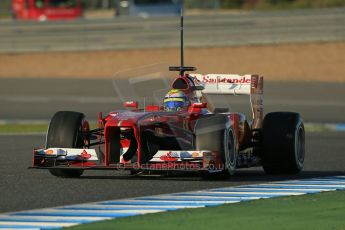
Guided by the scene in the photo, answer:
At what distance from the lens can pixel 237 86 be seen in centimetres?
1552

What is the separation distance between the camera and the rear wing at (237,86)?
15492mm

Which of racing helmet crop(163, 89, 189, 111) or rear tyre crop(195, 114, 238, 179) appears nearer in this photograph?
rear tyre crop(195, 114, 238, 179)

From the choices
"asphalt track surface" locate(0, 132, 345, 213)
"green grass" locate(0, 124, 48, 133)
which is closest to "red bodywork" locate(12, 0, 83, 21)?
"green grass" locate(0, 124, 48, 133)

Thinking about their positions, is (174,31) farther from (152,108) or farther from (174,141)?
(174,141)

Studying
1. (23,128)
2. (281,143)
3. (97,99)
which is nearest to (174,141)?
(281,143)

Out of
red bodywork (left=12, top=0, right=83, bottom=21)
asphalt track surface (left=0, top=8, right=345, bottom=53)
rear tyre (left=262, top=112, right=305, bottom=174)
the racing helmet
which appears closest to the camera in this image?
the racing helmet

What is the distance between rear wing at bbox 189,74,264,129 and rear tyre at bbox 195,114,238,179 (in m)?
1.76

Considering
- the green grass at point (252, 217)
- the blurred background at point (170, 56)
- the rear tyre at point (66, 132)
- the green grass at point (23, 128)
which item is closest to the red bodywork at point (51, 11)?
the blurred background at point (170, 56)

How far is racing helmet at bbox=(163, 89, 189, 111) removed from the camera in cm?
1428

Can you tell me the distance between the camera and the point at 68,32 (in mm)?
38969

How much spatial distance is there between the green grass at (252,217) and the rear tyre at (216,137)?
5.83 ft

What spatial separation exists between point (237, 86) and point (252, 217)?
204 inches

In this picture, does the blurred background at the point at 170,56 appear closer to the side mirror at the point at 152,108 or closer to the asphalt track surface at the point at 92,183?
the asphalt track surface at the point at 92,183

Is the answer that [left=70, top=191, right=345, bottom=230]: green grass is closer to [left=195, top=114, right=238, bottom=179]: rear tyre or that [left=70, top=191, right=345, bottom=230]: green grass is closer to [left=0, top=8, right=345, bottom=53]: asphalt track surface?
[left=195, top=114, right=238, bottom=179]: rear tyre
